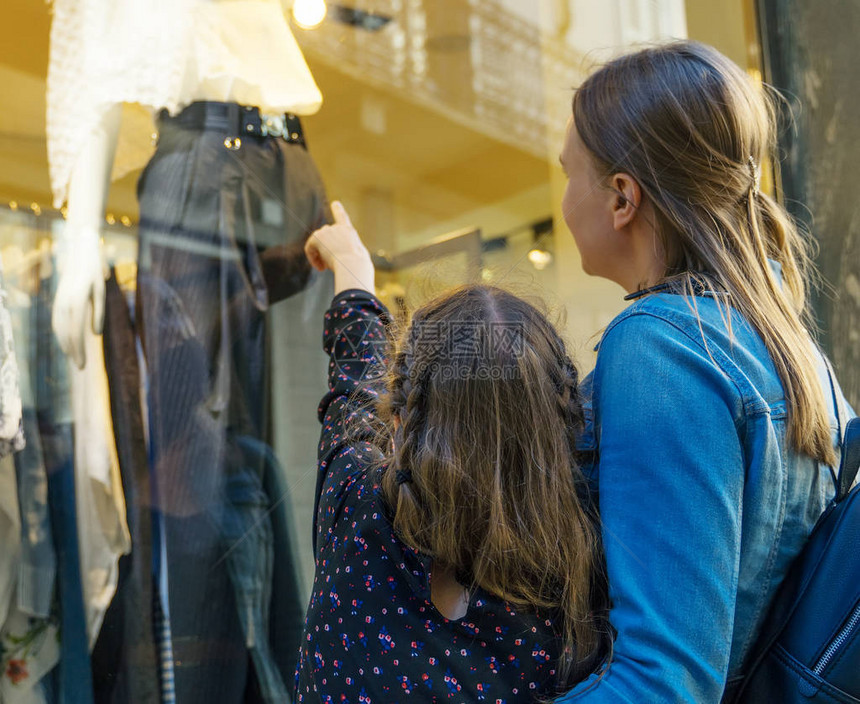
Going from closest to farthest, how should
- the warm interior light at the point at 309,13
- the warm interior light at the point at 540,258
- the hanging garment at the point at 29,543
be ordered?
the hanging garment at the point at 29,543
the warm interior light at the point at 309,13
the warm interior light at the point at 540,258

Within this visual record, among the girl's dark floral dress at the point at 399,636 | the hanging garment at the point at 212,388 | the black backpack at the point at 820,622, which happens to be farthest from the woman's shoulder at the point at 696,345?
the hanging garment at the point at 212,388

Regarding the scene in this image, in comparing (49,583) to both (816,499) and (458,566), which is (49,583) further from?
(816,499)

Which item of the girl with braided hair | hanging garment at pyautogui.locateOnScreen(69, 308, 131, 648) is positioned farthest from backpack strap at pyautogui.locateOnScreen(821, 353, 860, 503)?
hanging garment at pyautogui.locateOnScreen(69, 308, 131, 648)

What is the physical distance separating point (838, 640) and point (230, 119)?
105cm

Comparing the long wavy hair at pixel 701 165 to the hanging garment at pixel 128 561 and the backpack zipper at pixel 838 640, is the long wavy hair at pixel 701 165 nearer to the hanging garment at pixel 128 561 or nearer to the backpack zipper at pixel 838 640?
the backpack zipper at pixel 838 640

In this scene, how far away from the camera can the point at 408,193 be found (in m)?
1.78

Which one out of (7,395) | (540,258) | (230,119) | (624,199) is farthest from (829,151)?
(7,395)

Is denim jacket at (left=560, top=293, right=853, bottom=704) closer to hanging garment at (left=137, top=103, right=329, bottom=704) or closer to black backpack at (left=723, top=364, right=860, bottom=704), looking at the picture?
black backpack at (left=723, top=364, right=860, bottom=704)

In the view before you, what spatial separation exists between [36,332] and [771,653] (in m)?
1.00

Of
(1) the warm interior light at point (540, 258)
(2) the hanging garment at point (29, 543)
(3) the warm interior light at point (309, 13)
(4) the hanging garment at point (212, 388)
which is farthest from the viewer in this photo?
(1) the warm interior light at point (540, 258)

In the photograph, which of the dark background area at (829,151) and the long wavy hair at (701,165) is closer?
the long wavy hair at (701,165)

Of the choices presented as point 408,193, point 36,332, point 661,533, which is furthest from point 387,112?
point 661,533

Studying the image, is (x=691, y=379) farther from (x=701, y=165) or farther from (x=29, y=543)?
(x=29, y=543)

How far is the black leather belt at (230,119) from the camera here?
4.08 feet
